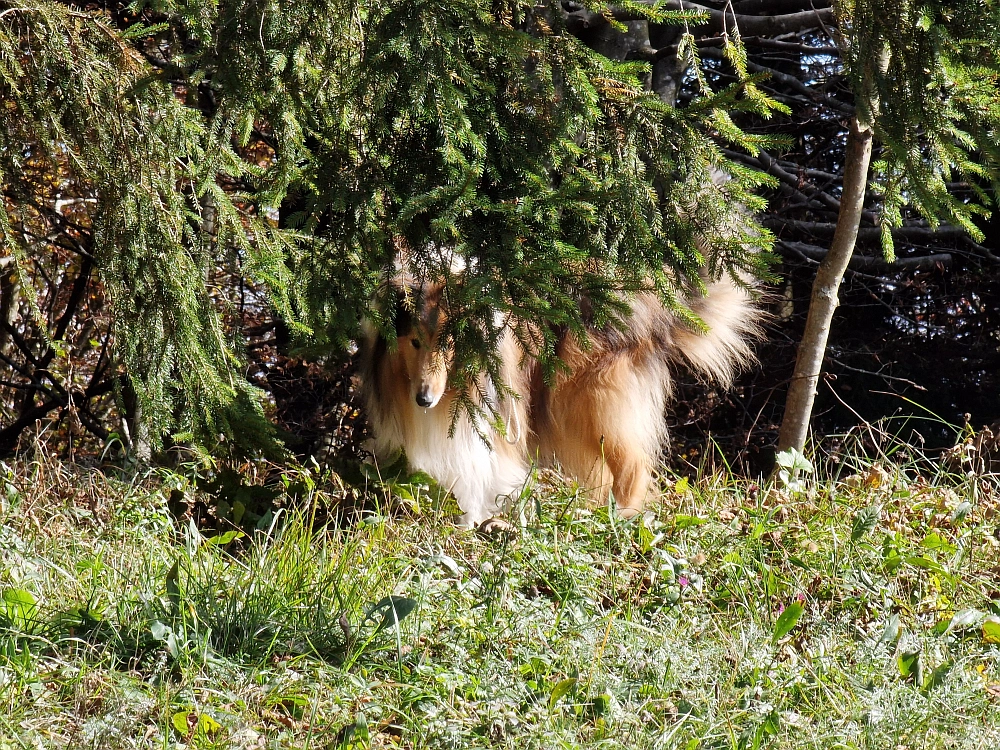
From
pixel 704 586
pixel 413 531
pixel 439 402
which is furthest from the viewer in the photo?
pixel 439 402

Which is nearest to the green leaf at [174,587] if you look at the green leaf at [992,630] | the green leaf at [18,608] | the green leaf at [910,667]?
the green leaf at [18,608]

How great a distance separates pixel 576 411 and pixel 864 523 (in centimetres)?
180

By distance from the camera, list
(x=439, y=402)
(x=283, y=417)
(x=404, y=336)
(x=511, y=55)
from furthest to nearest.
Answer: (x=283, y=417) < (x=439, y=402) < (x=404, y=336) < (x=511, y=55)

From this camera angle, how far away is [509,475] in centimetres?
512

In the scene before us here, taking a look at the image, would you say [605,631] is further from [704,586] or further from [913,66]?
[913,66]

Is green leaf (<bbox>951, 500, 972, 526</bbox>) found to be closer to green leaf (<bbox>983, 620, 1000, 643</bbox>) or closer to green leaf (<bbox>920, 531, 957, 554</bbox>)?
green leaf (<bbox>920, 531, 957, 554</bbox>)

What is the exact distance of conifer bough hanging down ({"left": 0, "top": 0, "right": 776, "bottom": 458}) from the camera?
9.87 feet

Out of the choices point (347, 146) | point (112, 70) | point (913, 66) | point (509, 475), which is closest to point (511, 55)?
point (347, 146)

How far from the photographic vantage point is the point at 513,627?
3139 mm

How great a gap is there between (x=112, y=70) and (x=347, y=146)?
1.15 m

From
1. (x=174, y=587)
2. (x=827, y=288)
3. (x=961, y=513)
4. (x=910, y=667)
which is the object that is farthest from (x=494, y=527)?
(x=827, y=288)

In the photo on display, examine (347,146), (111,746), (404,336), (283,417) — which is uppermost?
(347,146)

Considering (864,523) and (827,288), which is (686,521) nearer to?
(864,523)

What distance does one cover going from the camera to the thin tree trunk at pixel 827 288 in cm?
485
